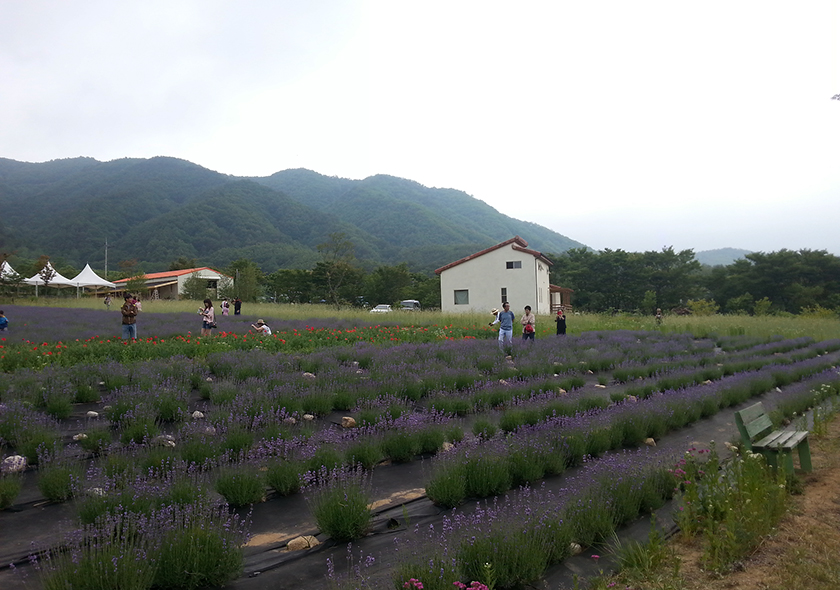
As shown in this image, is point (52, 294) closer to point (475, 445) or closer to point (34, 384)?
point (34, 384)

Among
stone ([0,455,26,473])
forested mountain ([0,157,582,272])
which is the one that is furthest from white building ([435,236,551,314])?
forested mountain ([0,157,582,272])

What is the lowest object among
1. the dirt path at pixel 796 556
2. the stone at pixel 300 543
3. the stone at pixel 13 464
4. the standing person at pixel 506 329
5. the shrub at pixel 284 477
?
the dirt path at pixel 796 556

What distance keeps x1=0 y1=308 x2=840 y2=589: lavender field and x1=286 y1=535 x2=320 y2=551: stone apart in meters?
0.02

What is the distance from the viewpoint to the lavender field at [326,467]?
3184mm

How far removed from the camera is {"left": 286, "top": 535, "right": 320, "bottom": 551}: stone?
3.72m

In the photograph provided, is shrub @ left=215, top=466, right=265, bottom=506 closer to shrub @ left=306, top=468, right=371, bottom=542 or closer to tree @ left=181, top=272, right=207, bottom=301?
shrub @ left=306, top=468, right=371, bottom=542

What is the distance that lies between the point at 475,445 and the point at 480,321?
18.2m

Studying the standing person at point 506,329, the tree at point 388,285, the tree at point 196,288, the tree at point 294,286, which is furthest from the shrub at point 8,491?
the tree at point 294,286

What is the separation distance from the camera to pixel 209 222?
108812 mm

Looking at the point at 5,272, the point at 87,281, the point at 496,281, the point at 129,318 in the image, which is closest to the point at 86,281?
the point at 87,281

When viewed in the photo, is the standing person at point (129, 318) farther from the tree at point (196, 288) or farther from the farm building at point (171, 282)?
the farm building at point (171, 282)

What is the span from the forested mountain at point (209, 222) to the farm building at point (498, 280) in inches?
1845

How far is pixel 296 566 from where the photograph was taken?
11.5 ft

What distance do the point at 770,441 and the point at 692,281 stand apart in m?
51.4
